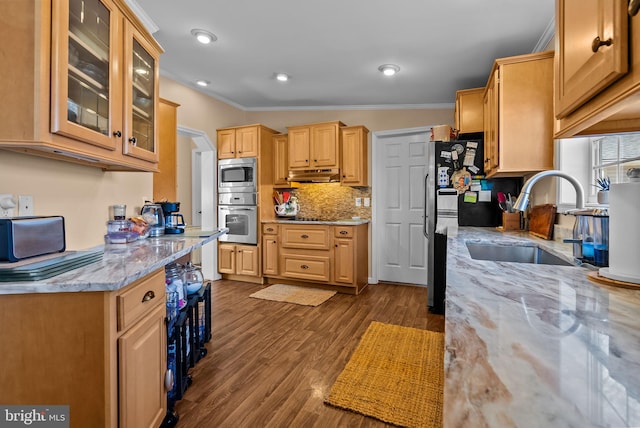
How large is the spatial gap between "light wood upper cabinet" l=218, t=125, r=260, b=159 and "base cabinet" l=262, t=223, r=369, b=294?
1.07 meters

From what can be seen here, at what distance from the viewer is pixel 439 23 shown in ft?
8.09

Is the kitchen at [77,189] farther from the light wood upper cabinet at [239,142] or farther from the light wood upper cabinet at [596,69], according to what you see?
the light wood upper cabinet at [596,69]

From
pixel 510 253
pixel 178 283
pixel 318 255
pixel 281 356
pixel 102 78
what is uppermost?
pixel 102 78

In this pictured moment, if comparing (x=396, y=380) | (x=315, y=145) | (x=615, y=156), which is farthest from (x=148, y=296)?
(x=315, y=145)

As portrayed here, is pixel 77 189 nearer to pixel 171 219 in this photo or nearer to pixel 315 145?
pixel 171 219

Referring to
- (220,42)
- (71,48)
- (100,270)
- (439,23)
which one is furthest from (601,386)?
(220,42)

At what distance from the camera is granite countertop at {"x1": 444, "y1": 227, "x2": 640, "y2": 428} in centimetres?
→ 37

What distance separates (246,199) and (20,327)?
3388mm

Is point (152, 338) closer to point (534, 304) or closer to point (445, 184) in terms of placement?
point (534, 304)

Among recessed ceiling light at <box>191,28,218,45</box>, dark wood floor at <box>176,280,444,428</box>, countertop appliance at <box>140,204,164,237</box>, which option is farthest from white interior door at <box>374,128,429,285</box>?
countertop appliance at <box>140,204,164,237</box>

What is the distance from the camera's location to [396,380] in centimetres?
199

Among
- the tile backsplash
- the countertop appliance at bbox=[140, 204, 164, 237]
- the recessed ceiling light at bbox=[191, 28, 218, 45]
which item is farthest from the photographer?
the tile backsplash

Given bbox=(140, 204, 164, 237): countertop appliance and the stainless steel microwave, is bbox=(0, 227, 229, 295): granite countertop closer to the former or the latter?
bbox=(140, 204, 164, 237): countertop appliance

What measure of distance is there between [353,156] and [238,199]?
5.61 ft
